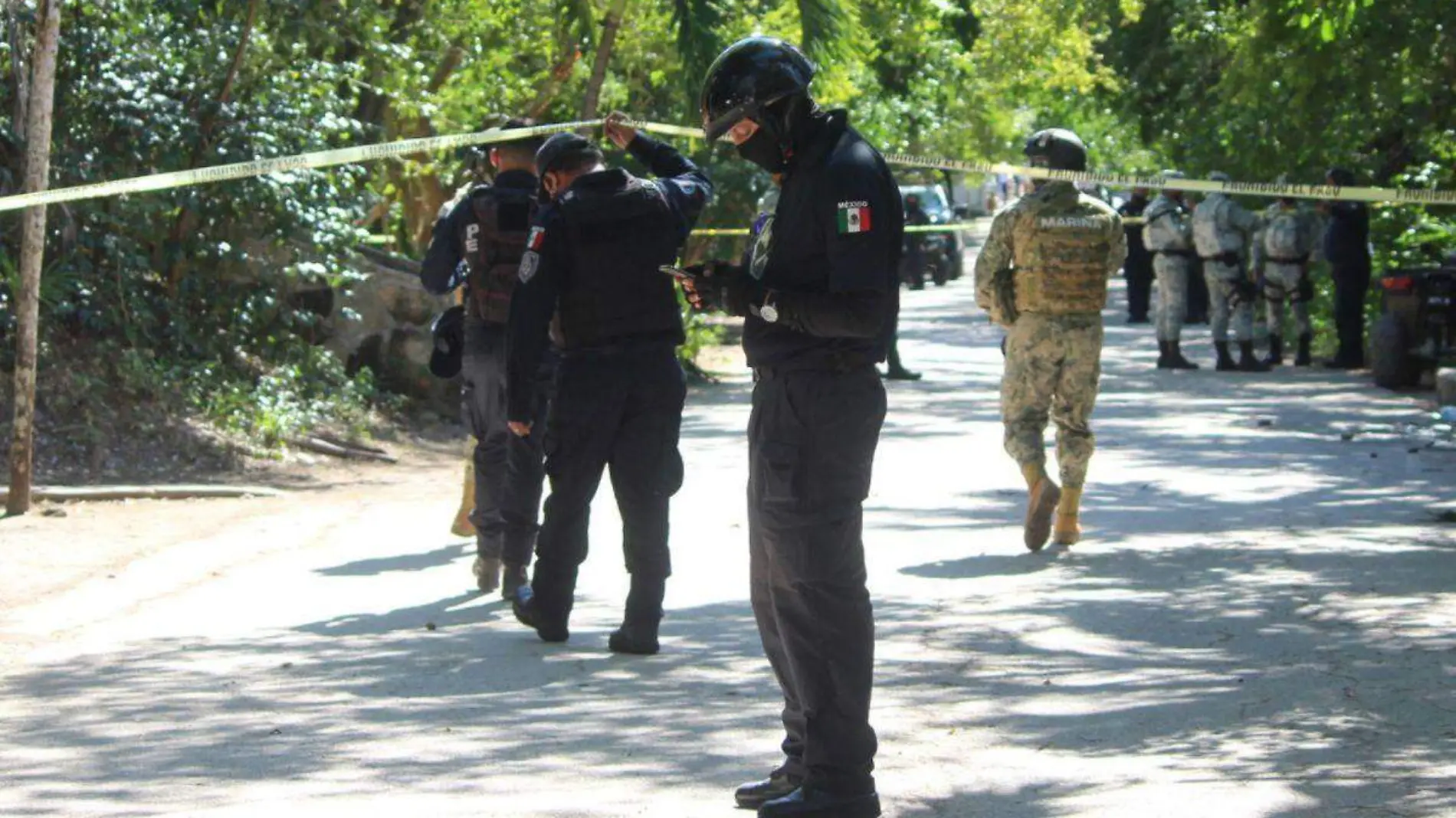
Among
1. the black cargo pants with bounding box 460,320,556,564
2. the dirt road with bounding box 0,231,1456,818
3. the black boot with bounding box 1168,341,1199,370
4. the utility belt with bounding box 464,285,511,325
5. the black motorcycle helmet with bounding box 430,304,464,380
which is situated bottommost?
the dirt road with bounding box 0,231,1456,818

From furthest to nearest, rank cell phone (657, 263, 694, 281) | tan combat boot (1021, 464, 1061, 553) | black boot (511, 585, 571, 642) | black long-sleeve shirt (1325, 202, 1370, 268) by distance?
black long-sleeve shirt (1325, 202, 1370, 268) → tan combat boot (1021, 464, 1061, 553) → black boot (511, 585, 571, 642) → cell phone (657, 263, 694, 281)

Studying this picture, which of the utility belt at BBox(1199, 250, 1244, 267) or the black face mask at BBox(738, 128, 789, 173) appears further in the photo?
the utility belt at BBox(1199, 250, 1244, 267)

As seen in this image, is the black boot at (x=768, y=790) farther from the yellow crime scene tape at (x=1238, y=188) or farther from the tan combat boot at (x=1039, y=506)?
the yellow crime scene tape at (x=1238, y=188)

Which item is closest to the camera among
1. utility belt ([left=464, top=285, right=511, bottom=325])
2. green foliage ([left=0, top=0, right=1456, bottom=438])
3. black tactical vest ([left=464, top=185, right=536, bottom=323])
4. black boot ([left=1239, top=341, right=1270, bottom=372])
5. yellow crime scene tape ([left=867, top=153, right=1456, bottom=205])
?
black tactical vest ([left=464, top=185, right=536, bottom=323])

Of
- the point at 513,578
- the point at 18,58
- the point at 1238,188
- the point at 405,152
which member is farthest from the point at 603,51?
the point at 513,578

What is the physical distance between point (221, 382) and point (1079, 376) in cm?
681

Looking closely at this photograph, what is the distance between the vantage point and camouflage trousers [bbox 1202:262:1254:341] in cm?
2153

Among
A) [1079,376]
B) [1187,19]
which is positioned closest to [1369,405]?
[1079,376]

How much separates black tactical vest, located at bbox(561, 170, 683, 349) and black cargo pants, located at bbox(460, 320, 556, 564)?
37.5 inches

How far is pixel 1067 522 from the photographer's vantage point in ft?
35.4

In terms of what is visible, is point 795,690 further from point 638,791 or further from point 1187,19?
point 1187,19

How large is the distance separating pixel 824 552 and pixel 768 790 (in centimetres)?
66

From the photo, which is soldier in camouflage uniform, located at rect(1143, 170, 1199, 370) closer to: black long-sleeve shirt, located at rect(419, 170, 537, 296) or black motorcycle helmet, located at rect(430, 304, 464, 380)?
black motorcycle helmet, located at rect(430, 304, 464, 380)

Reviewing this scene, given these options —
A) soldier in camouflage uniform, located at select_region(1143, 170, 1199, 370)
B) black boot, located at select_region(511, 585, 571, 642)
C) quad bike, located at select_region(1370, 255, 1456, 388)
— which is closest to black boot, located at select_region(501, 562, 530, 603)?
black boot, located at select_region(511, 585, 571, 642)
